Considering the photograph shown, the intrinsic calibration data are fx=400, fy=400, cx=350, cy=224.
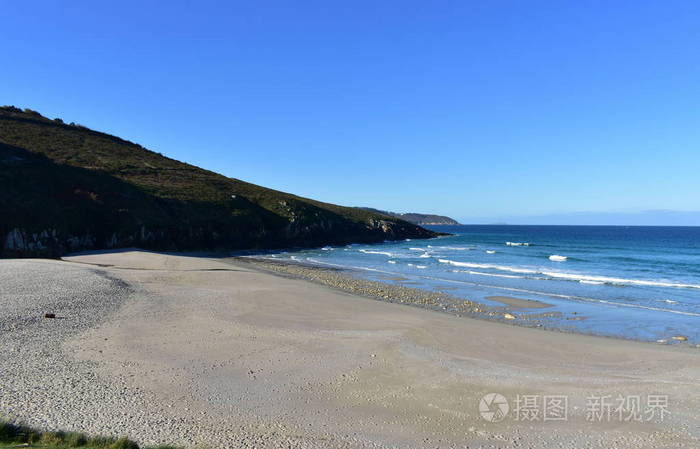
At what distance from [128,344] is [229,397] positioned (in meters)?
4.55

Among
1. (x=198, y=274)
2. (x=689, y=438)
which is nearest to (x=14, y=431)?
(x=689, y=438)

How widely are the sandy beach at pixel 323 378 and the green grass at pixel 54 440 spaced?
44cm

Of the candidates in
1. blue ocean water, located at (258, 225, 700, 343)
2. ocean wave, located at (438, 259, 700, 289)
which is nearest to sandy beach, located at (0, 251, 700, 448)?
blue ocean water, located at (258, 225, 700, 343)

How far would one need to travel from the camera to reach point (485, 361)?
1095 cm

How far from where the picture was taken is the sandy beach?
684 cm

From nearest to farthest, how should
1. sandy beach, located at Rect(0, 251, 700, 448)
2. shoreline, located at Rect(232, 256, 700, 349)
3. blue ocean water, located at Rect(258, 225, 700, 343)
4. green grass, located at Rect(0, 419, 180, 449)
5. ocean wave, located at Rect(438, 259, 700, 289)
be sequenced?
1. green grass, located at Rect(0, 419, 180, 449)
2. sandy beach, located at Rect(0, 251, 700, 448)
3. shoreline, located at Rect(232, 256, 700, 349)
4. blue ocean water, located at Rect(258, 225, 700, 343)
5. ocean wave, located at Rect(438, 259, 700, 289)

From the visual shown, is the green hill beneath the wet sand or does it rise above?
above

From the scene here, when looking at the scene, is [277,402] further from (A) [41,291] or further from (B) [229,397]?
(A) [41,291]

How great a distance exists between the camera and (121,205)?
1762 inches

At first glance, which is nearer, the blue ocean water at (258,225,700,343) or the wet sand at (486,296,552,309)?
the blue ocean water at (258,225,700,343)

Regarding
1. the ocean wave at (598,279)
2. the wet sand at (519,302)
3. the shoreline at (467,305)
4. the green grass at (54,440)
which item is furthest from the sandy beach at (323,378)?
the ocean wave at (598,279)

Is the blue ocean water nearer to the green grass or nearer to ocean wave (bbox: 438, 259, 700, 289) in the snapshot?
ocean wave (bbox: 438, 259, 700, 289)

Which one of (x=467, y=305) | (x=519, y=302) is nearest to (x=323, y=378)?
(x=467, y=305)

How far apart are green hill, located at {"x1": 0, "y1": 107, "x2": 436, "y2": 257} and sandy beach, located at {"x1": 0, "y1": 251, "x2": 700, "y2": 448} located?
23.4m
